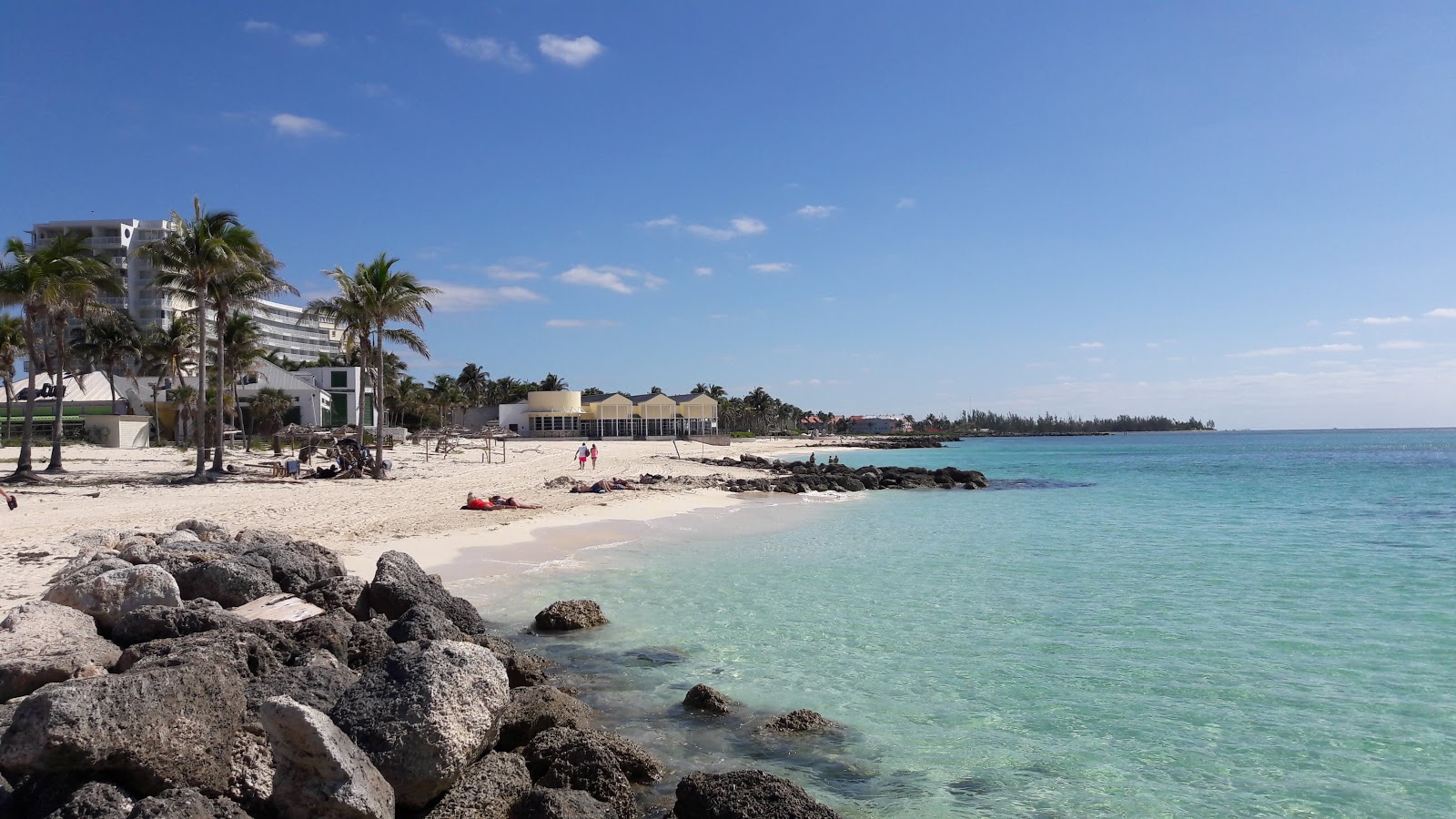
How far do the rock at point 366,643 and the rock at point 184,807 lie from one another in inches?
113

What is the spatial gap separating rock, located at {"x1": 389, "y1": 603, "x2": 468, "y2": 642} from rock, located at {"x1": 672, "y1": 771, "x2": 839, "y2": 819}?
3522mm

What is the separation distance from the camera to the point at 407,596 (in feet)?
29.9

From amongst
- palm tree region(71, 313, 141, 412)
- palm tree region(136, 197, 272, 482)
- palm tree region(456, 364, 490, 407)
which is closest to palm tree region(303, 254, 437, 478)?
palm tree region(136, 197, 272, 482)

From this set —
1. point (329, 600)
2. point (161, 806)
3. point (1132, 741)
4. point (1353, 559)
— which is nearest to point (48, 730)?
point (161, 806)

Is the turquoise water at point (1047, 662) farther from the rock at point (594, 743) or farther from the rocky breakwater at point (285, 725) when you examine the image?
the rocky breakwater at point (285, 725)

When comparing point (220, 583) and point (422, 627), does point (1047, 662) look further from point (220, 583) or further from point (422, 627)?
point (220, 583)

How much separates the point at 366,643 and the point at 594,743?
298 cm

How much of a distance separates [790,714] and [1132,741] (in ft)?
8.90

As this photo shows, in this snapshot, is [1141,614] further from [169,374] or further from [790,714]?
[169,374]

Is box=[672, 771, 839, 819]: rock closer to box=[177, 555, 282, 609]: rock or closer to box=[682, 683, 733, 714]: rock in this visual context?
box=[682, 683, 733, 714]: rock

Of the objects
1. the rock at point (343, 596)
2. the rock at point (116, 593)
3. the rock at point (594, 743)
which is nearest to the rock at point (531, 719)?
the rock at point (594, 743)

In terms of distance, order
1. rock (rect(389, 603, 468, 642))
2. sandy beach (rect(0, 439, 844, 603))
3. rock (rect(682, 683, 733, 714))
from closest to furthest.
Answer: rock (rect(682, 683, 733, 714)) < rock (rect(389, 603, 468, 642)) < sandy beach (rect(0, 439, 844, 603))

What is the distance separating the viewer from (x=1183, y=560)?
16.8 m

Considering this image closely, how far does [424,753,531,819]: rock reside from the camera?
5.06 metres
